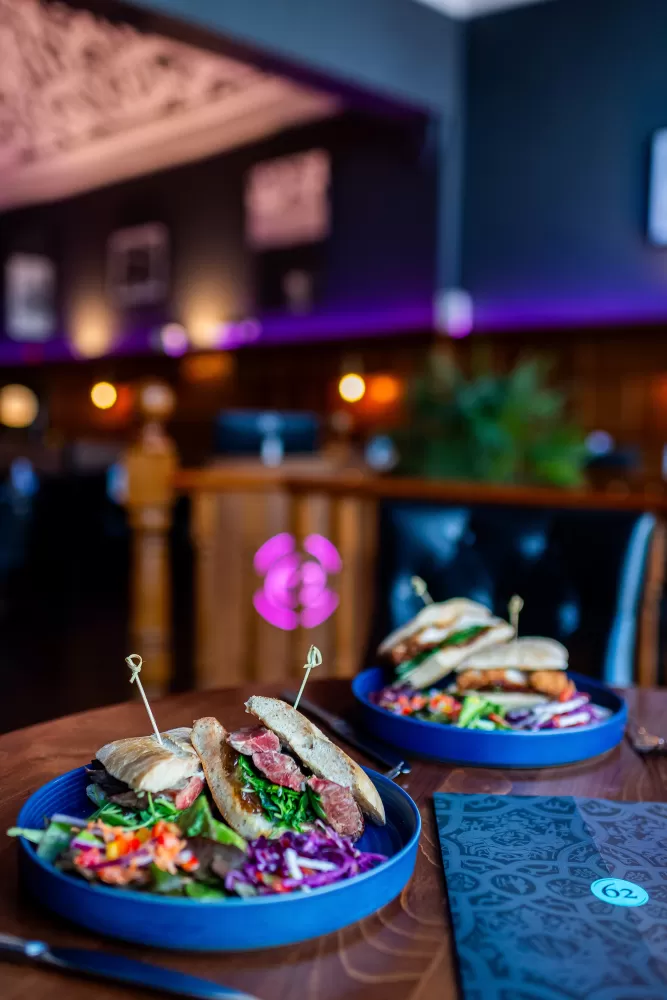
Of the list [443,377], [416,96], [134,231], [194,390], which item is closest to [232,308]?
[194,390]

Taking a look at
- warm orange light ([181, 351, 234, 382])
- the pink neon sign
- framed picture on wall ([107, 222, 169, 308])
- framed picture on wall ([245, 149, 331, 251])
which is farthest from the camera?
framed picture on wall ([107, 222, 169, 308])

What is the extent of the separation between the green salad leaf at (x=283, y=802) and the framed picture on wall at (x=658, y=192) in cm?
678

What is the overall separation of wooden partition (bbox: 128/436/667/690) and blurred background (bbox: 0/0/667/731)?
0.01 metres

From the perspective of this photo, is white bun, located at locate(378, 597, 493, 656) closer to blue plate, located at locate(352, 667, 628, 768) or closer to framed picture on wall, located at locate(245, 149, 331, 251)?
blue plate, located at locate(352, 667, 628, 768)

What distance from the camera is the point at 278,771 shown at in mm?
658

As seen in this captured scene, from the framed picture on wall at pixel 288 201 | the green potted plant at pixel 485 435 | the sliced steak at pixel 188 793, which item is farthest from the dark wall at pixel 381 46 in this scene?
the sliced steak at pixel 188 793

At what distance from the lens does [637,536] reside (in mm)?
1636

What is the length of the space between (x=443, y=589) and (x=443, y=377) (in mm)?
1798

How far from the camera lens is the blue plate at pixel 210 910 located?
1.75 feet

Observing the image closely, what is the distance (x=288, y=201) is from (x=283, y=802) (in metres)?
8.75

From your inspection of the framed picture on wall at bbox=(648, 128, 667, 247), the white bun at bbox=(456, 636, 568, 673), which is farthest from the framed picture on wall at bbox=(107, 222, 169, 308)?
the white bun at bbox=(456, 636, 568, 673)

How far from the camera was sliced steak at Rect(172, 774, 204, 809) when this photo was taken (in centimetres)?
64

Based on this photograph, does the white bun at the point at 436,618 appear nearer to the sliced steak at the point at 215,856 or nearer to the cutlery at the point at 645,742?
the cutlery at the point at 645,742

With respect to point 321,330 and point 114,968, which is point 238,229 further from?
point 114,968
